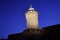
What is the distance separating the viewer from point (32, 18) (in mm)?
31656

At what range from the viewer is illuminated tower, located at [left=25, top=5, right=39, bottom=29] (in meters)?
31.1

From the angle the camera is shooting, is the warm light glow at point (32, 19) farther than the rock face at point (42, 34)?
Yes

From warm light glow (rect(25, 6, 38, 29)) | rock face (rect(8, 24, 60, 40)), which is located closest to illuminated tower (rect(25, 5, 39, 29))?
warm light glow (rect(25, 6, 38, 29))

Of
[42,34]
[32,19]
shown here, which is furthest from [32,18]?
[42,34]

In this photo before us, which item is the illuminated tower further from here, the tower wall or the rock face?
the rock face

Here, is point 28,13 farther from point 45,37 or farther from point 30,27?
point 45,37

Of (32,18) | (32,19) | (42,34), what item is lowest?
(42,34)

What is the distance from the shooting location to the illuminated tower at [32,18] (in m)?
31.1

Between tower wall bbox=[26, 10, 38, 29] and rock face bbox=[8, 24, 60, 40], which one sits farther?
tower wall bbox=[26, 10, 38, 29]

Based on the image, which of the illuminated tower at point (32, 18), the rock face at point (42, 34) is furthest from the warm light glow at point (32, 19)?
the rock face at point (42, 34)

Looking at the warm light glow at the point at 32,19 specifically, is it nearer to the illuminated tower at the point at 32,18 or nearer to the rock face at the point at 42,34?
the illuminated tower at the point at 32,18

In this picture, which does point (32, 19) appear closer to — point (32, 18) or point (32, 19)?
point (32, 19)

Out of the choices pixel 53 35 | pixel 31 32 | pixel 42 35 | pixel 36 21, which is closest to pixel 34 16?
pixel 36 21

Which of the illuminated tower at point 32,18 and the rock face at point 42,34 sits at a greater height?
the illuminated tower at point 32,18
